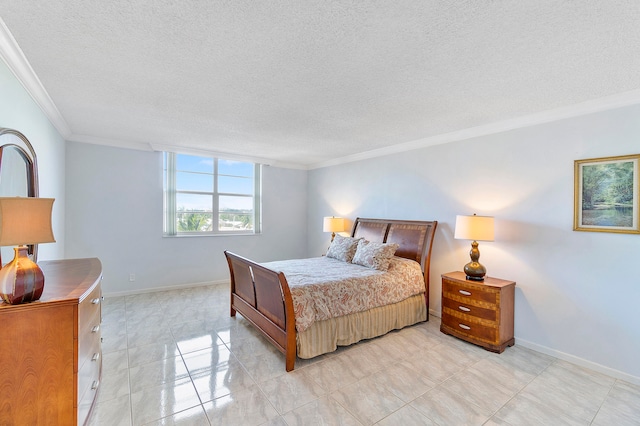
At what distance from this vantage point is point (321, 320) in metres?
2.75

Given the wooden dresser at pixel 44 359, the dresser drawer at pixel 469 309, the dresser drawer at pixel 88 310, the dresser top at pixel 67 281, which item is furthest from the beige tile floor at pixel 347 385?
the dresser top at pixel 67 281

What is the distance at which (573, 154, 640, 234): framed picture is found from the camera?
7.95ft

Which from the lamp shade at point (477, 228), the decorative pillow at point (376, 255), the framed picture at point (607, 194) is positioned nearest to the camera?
the framed picture at point (607, 194)

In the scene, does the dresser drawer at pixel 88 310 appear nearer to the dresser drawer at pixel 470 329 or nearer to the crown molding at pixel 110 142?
the crown molding at pixel 110 142

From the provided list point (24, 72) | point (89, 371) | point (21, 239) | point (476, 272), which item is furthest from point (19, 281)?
point (476, 272)

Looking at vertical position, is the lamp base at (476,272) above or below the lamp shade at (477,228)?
below

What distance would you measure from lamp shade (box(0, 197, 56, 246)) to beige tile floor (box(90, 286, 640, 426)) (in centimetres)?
133

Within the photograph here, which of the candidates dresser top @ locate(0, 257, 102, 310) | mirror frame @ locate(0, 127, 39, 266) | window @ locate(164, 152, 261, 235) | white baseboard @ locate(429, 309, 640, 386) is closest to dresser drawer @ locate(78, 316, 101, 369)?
dresser top @ locate(0, 257, 102, 310)

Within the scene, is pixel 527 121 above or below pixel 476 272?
above

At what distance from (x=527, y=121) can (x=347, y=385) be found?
3.23 m

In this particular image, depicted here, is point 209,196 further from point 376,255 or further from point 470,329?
point 470,329

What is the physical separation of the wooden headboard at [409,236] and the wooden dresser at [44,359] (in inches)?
138

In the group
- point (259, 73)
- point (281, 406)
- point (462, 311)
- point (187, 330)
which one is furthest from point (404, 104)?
point (187, 330)

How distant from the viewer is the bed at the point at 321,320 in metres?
2.59
